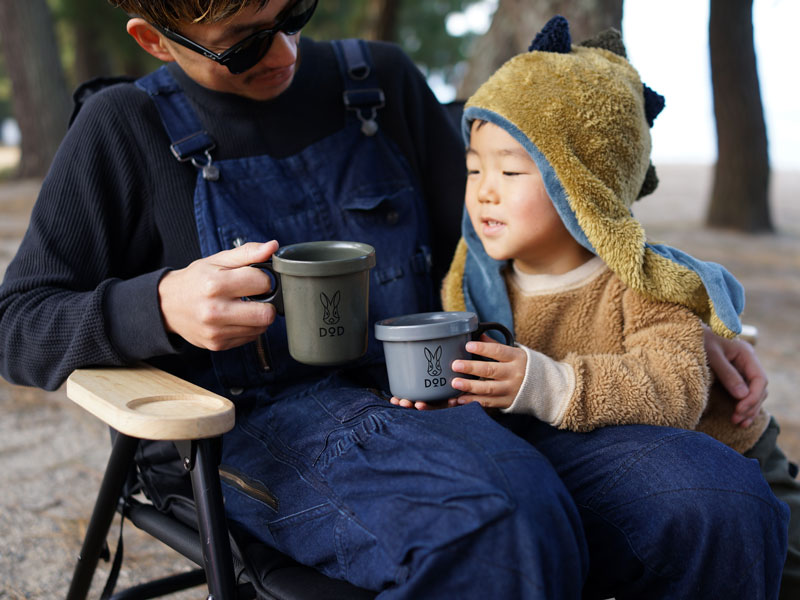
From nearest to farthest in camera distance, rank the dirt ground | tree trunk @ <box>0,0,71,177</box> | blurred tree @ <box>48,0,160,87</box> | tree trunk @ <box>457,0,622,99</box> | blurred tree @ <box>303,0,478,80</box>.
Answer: the dirt ground < tree trunk @ <box>457,0,622,99</box> < tree trunk @ <box>0,0,71,177</box> < blurred tree @ <box>48,0,160,87</box> < blurred tree @ <box>303,0,478,80</box>

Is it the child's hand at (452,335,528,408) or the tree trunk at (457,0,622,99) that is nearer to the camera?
the child's hand at (452,335,528,408)

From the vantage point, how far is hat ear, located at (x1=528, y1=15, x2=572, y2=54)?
1817mm

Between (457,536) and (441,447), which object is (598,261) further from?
(457,536)

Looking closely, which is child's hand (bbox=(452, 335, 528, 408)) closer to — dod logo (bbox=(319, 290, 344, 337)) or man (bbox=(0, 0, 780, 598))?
man (bbox=(0, 0, 780, 598))

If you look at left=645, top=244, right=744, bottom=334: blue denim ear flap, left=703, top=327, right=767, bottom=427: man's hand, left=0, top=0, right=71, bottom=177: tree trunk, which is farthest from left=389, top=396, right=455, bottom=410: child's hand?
left=0, top=0, right=71, bottom=177: tree trunk

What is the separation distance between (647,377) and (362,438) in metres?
0.58

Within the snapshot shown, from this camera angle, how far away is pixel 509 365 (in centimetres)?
150

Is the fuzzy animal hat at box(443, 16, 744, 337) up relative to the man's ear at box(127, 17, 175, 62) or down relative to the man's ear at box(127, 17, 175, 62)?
down

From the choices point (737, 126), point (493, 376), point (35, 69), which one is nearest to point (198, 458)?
point (493, 376)

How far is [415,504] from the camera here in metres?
1.20

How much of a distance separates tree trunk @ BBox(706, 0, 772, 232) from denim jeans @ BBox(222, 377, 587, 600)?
7.37 m

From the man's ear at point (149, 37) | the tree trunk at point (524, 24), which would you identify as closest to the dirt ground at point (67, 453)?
the man's ear at point (149, 37)

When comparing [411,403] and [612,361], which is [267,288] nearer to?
[411,403]

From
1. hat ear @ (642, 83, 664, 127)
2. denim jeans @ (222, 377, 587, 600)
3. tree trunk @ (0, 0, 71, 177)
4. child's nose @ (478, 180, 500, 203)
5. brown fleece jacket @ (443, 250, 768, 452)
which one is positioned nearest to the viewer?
denim jeans @ (222, 377, 587, 600)
